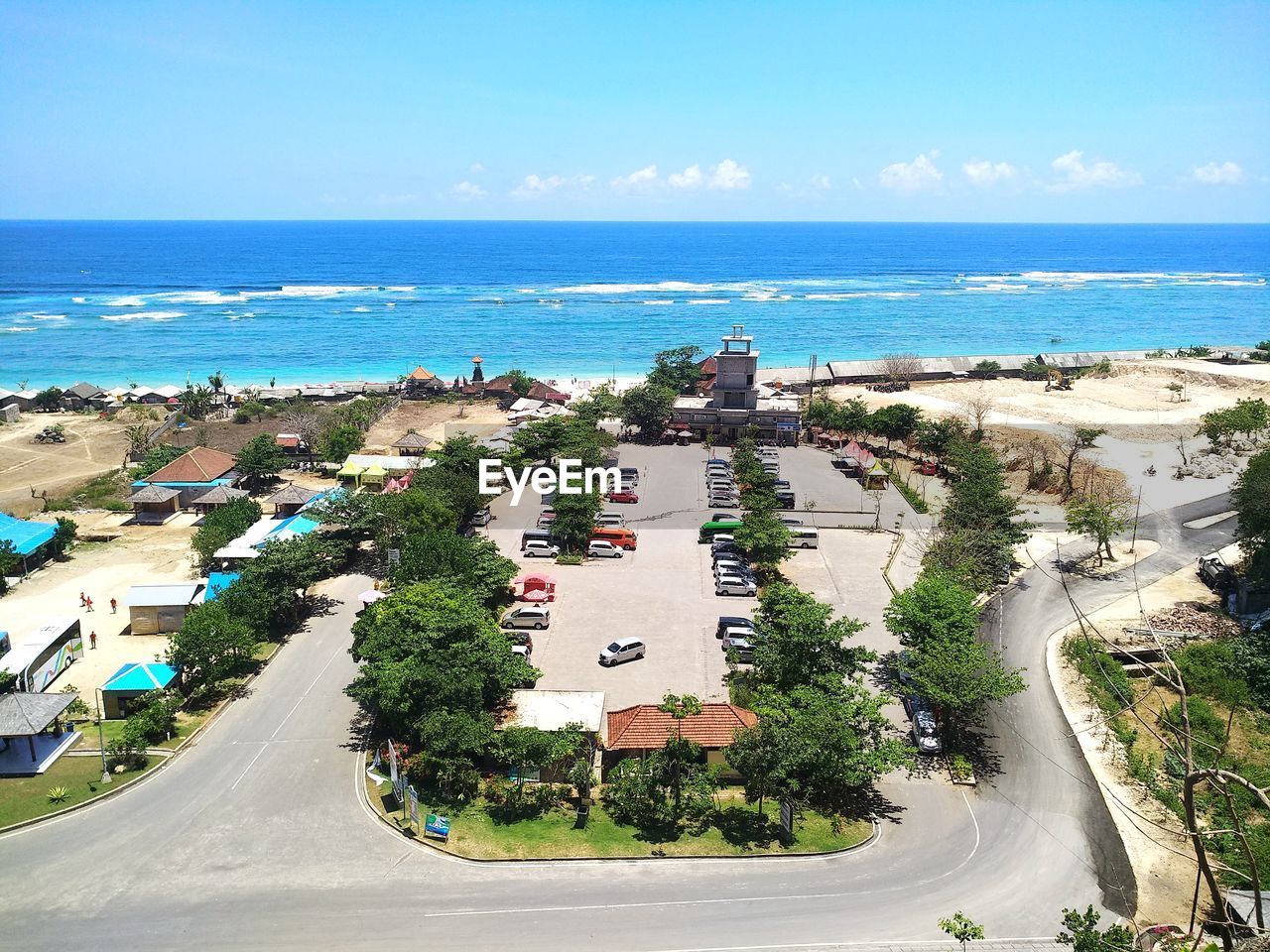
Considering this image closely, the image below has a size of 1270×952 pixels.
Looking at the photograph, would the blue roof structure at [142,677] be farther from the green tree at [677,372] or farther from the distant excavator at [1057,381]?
the distant excavator at [1057,381]

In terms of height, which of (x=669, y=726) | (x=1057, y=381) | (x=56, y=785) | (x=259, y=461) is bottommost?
(x=56, y=785)

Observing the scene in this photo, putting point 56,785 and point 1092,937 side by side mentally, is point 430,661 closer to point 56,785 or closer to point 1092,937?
point 56,785

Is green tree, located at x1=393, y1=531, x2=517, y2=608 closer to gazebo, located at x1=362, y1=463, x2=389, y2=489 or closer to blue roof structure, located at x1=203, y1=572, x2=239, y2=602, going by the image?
blue roof structure, located at x1=203, y1=572, x2=239, y2=602

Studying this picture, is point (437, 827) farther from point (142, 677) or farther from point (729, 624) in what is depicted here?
point (729, 624)

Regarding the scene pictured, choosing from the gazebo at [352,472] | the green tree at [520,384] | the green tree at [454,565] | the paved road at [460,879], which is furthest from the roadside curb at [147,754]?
the green tree at [520,384]

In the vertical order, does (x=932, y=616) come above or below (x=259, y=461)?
below

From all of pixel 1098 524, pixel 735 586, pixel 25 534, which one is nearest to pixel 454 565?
pixel 735 586

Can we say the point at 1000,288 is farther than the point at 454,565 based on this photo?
Yes

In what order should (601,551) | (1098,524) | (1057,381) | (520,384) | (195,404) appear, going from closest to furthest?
1. (1098,524)
2. (601,551)
3. (195,404)
4. (520,384)
5. (1057,381)

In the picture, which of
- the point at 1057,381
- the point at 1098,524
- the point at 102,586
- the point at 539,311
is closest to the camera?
the point at 102,586
